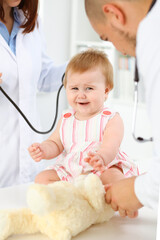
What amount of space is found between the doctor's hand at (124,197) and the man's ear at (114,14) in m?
0.25

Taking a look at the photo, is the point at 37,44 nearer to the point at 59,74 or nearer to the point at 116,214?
the point at 59,74

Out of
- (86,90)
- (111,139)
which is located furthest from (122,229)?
(86,90)

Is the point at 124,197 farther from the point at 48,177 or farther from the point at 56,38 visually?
the point at 56,38

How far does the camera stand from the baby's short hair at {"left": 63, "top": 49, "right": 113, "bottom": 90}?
2.67 feet

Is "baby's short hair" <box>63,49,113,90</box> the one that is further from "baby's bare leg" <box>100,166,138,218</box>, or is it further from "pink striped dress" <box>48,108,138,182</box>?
"baby's bare leg" <box>100,166,138,218</box>

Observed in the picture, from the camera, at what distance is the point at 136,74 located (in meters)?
0.61

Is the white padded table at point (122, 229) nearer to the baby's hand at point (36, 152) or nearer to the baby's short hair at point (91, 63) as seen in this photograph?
the baby's hand at point (36, 152)

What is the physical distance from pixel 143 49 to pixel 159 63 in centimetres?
3

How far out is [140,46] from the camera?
520 mm

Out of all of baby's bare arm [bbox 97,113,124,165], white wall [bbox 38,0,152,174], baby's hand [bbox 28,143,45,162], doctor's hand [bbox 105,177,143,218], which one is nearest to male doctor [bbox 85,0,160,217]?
doctor's hand [bbox 105,177,143,218]

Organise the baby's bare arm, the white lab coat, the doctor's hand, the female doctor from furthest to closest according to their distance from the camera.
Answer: the female doctor, the baby's bare arm, the doctor's hand, the white lab coat

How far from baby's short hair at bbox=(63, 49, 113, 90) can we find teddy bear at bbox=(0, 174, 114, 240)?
0.26 meters

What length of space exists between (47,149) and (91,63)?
0.22 metres

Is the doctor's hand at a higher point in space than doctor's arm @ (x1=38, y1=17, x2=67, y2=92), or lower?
lower
